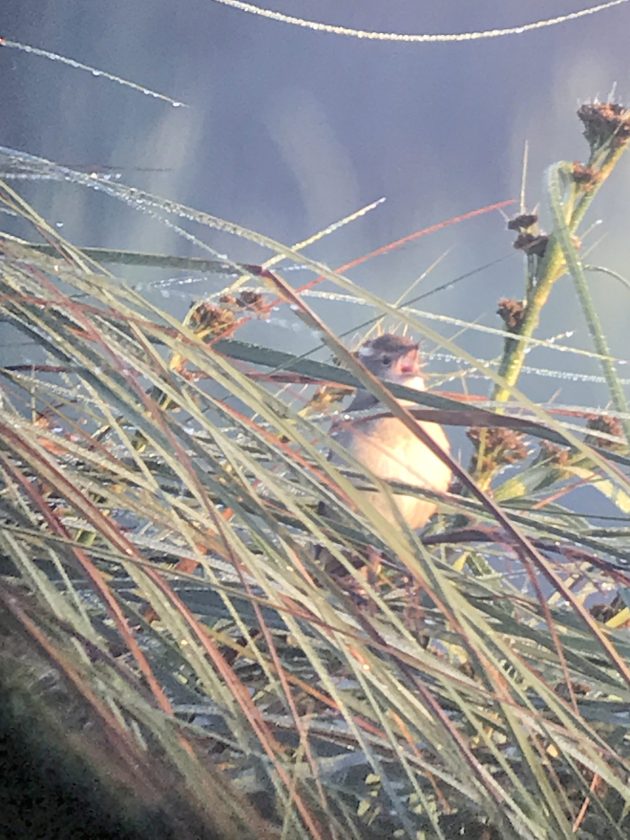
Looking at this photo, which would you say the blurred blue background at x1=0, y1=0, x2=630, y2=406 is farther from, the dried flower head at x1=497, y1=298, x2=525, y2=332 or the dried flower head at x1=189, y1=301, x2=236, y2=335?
the dried flower head at x1=189, y1=301, x2=236, y2=335

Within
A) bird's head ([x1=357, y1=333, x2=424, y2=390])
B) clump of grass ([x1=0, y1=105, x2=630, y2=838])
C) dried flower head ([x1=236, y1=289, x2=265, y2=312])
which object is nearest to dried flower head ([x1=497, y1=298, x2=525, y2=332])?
bird's head ([x1=357, y1=333, x2=424, y2=390])

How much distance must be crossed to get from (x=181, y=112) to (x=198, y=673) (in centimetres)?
73

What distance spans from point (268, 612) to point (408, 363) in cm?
43

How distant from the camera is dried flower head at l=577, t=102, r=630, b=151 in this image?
700mm

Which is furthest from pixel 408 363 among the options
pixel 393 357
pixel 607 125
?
pixel 607 125

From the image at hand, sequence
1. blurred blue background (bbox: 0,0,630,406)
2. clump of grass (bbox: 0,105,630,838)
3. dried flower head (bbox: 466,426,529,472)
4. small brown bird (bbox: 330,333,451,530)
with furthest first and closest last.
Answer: blurred blue background (bbox: 0,0,630,406)
dried flower head (bbox: 466,426,529,472)
small brown bird (bbox: 330,333,451,530)
clump of grass (bbox: 0,105,630,838)

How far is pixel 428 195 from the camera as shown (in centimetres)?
91

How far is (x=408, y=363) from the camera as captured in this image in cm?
73

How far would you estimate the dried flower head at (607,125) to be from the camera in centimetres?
70

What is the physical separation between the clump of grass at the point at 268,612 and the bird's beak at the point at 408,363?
0.33 metres

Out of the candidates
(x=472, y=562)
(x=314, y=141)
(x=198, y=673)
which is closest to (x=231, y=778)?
(x=198, y=673)

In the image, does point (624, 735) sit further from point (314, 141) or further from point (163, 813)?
point (314, 141)

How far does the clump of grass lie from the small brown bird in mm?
116

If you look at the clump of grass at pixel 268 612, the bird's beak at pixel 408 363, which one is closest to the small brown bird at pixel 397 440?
the bird's beak at pixel 408 363
